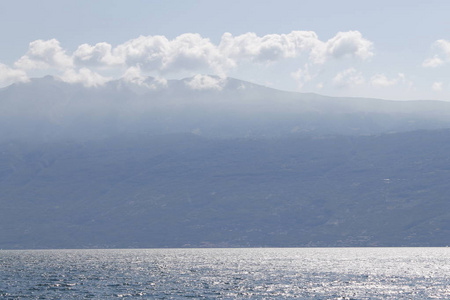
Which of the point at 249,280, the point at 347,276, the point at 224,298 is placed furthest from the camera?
the point at 347,276

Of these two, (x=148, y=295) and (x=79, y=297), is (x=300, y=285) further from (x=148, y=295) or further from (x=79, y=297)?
(x=79, y=297)

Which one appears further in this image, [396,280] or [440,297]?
[396,280]

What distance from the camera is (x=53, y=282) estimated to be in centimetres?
16188

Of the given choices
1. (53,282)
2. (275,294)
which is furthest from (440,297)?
(53,282)

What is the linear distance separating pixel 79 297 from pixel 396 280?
86.4m

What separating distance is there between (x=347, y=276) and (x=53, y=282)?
265 ft

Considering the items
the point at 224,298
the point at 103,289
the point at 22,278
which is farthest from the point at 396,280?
the point at 22,278

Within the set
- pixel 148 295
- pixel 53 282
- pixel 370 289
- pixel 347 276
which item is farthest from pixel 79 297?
pixel 347 276

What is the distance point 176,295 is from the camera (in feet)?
430

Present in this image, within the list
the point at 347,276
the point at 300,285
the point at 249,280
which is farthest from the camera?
the point at 347,276

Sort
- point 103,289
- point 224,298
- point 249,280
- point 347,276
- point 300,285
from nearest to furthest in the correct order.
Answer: point 224,298
point 103,289
point 300,285
point 249,280
point 347,276

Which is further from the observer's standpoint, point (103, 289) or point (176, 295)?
point (103, 289)

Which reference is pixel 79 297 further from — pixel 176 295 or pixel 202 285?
pixel 202 285

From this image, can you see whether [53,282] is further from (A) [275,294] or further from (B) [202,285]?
(A) [275,294]
